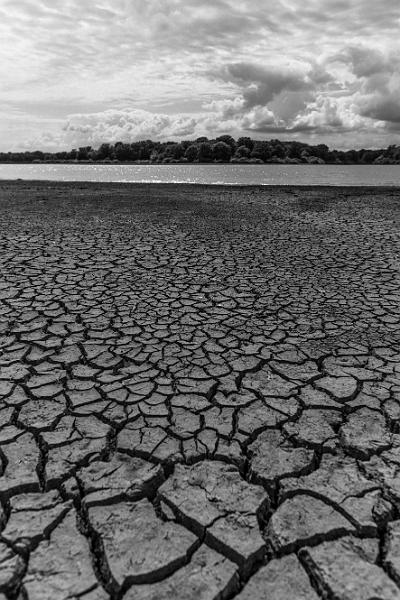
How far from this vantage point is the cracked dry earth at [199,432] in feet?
5.99

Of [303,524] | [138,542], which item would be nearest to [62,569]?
[138,542]

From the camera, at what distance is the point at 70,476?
229cm

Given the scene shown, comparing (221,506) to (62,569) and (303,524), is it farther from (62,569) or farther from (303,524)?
(62,569)

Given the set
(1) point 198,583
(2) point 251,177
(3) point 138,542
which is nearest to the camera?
(1) point 198,583

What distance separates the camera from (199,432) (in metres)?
2.68

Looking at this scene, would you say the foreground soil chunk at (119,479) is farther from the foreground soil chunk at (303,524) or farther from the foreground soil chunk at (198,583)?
the foreground soil chunk at (303,524)

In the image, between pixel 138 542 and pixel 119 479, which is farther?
pixel 119 479

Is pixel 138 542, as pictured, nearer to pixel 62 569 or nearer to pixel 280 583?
pixel 62 569

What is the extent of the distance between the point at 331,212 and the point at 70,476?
11.4m

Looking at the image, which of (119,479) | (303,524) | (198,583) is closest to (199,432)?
(119,479)

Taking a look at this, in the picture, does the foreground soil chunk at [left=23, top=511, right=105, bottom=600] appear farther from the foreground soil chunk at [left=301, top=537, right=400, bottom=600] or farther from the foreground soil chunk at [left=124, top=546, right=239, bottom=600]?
the foreground soil chunk at [left=301, top=537, right=400, bottom=600]

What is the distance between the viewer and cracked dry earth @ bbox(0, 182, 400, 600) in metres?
1.83

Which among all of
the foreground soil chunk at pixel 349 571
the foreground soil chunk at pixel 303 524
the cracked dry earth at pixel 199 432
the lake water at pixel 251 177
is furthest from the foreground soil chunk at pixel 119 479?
the lake water at pixel 251 177

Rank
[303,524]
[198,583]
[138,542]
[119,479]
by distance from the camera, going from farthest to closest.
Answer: [119,479] → [303,524] → [138,542] → [198,583]
